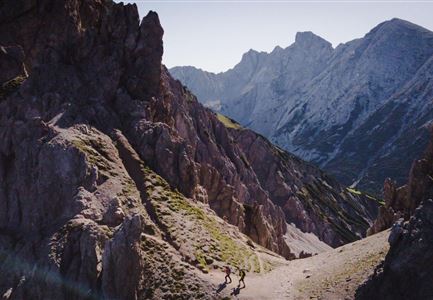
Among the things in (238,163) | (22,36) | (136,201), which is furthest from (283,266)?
(238,163)

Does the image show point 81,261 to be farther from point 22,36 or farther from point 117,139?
point 22,36

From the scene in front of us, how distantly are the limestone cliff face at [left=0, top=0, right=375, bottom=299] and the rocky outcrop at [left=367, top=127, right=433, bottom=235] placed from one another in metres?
28.5

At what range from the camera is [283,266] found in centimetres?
7919

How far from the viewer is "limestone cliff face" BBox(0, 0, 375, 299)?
198ft

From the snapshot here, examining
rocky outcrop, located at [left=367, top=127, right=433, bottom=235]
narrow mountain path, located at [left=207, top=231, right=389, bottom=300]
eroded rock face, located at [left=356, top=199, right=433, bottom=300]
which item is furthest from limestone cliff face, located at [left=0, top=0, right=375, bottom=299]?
rocky outcrop, located at [left=367, top=127, right=433, bottom=235]

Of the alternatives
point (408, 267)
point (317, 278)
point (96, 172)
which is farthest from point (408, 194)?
point (96, 172)

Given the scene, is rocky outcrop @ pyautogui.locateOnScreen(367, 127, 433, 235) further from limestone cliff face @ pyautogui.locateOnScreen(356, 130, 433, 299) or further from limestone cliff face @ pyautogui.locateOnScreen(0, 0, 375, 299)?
limestone cliff face @ pyautogui.locateOnScreen(0, 0, 375, 299)

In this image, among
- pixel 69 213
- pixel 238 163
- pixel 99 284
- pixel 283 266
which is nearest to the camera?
pixel 99 284

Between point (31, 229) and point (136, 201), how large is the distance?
15225 mm

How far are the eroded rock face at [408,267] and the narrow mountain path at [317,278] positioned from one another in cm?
312

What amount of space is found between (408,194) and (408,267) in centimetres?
5316

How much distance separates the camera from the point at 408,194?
342ft

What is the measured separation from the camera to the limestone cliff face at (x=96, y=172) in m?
60.4

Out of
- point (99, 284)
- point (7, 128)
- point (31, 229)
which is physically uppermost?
point (7, 128)
